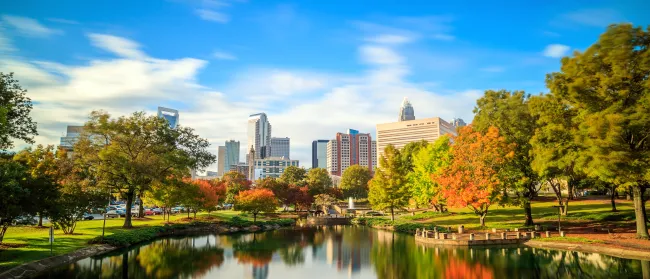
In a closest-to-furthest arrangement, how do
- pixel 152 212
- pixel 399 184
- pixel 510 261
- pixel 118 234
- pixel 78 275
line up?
pixel 78 275 < pixel 510 261 < pixel 118 234 < pixel 399 184 < pixel 152 212

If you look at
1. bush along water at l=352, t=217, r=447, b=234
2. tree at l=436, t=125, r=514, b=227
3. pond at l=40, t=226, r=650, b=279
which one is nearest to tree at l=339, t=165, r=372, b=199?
bush along water at l=352, t=217, r=447, b=234

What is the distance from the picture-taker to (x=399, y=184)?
59.5 m

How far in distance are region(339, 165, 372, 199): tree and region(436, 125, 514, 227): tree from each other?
273 feet

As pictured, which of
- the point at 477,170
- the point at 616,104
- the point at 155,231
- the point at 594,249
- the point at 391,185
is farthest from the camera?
the point at 391,185

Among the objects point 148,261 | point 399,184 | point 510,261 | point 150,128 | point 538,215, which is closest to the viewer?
point 510,261

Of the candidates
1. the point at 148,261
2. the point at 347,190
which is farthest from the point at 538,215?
the point at 347,190

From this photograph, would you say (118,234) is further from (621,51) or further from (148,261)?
(621,51)

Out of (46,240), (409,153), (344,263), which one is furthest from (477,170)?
(409,153)

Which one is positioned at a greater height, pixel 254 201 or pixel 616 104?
pixel 616 104

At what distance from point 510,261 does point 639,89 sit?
16.2m

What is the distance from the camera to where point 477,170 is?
1635 inches

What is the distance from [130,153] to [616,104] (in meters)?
48.1

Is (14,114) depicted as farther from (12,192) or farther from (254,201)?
(254,201)

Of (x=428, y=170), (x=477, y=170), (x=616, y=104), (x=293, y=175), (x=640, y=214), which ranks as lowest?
(x=640, y=214)
